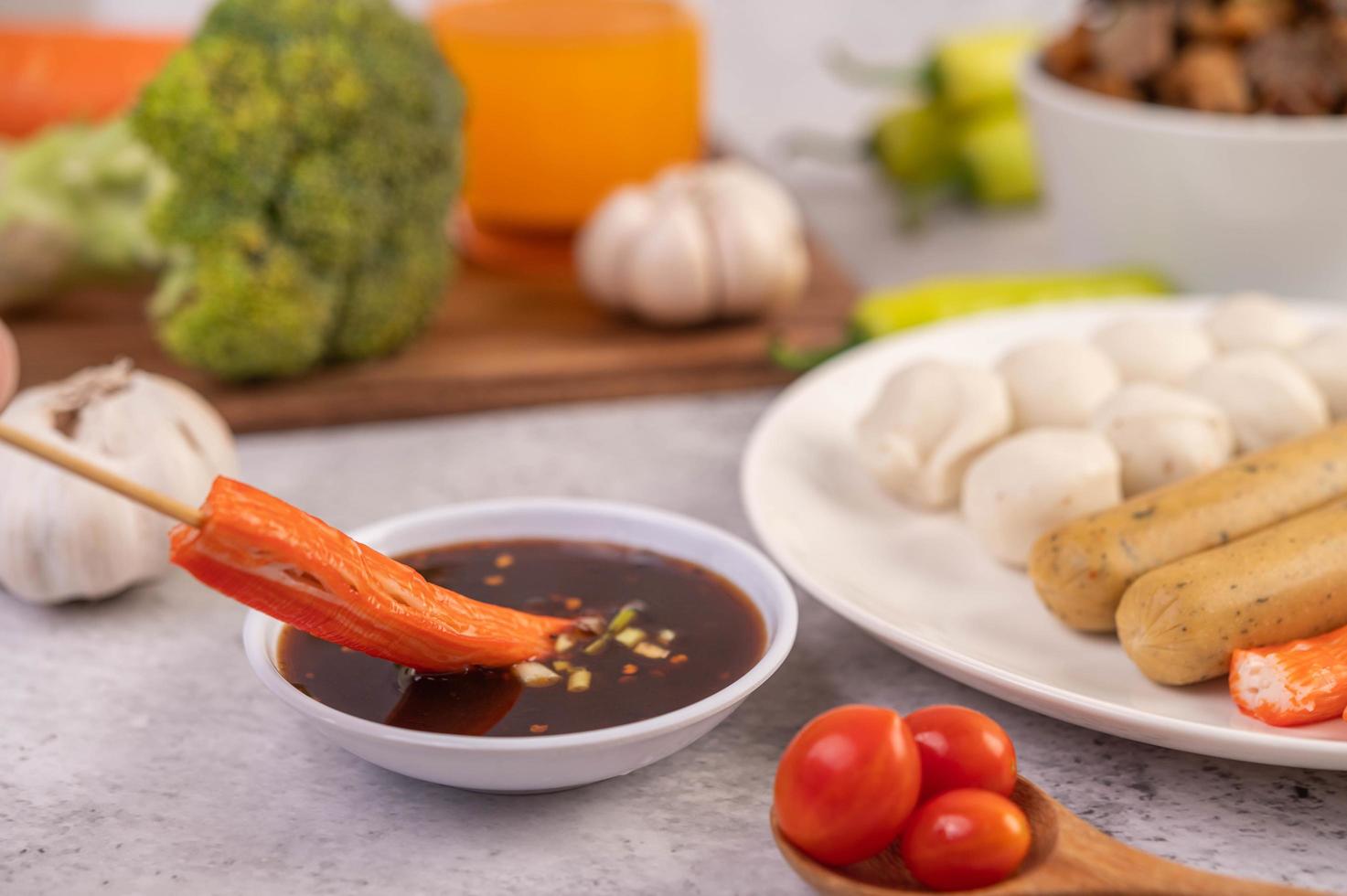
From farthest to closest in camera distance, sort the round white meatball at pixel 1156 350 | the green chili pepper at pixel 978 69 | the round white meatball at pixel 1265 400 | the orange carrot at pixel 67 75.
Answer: the green chili pepper at pixel 978 69
the orange carrot at pixel 67 75
the round white meatball at pixel 1156 350
the round white meatball at pixel 1265 400

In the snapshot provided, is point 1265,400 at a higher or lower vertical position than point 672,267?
higher

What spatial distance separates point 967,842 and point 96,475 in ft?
1.71

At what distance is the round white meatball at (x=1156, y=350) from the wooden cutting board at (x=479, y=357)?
0.47 metres

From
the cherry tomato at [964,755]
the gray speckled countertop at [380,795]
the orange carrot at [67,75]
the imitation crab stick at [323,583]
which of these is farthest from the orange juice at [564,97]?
the cherry tomato at [964,755]

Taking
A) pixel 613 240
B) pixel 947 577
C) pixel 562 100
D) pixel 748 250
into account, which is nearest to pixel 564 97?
pixel 562 100

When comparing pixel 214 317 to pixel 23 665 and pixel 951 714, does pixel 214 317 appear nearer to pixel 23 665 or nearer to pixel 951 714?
pixel 23 665

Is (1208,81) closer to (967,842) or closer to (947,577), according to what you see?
(947,577)

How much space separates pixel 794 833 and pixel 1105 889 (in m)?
0.17

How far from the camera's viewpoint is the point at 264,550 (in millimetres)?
841

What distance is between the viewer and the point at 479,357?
1778 mm

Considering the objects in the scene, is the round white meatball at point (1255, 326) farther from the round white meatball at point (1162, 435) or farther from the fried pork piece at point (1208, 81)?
the fried pork piece at point (1208, 81)

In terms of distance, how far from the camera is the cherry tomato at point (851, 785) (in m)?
0.80

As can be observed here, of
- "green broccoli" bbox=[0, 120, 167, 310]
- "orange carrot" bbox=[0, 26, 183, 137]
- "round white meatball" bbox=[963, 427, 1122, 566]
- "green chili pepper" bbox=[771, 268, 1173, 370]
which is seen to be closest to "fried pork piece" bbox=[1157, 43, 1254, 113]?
"green chili pepper" bbox=[771, 268, 1173, 370]

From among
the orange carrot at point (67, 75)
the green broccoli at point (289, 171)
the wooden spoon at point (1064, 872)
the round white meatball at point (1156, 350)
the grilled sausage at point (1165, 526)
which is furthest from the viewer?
the orange carrot at point (67, 75)
